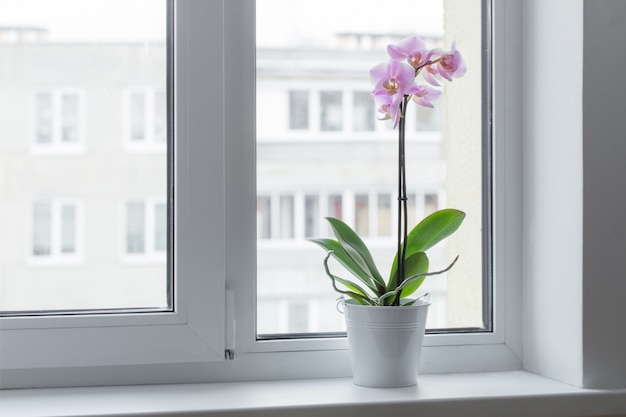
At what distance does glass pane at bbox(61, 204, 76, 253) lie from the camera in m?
1.27

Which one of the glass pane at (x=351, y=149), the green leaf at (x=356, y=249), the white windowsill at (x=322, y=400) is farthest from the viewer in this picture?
the glass pane at (x=351, y=149)

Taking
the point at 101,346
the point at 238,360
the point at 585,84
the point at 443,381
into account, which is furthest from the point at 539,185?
the point at 101,346

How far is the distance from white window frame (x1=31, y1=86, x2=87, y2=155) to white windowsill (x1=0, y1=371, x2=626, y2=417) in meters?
0.38

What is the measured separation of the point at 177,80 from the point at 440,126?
0.47 metres

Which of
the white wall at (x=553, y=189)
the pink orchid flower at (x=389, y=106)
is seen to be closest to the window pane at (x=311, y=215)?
the pink orchid flower at (x=389, y=106)

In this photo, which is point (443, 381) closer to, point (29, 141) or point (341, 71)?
point (341, 71)

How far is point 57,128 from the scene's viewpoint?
1270 mm

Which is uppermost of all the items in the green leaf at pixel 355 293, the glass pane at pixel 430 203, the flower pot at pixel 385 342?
the glass pane at pixel 430 203

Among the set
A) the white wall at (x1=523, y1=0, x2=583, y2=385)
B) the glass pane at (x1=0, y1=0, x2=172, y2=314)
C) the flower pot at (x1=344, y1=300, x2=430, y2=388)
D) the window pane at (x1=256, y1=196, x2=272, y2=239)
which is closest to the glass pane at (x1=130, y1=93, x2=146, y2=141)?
the glass pane at (x1=0, y1=0, x2=172, y2=314)

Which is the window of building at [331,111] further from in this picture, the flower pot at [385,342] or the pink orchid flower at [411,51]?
the flower pot at [385,342]

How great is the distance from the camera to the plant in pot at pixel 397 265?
1.20 metres

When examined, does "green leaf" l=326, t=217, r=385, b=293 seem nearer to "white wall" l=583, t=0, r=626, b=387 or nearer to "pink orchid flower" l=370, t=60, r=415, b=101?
"pink orchid flower" l=370, t=60, r=415, b=101

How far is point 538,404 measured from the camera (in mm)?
1170

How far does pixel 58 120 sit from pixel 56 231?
18cm
